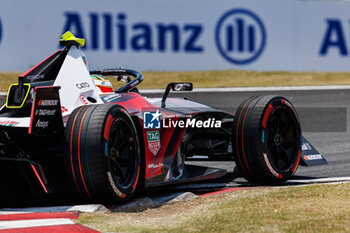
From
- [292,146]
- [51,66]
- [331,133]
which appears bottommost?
[331,133]

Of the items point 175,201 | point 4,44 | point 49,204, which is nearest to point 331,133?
point 175,201

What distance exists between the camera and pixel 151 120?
6.79 metres

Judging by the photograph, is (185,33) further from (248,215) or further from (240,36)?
(248,215)

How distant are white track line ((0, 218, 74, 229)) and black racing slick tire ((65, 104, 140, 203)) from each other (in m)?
0.42

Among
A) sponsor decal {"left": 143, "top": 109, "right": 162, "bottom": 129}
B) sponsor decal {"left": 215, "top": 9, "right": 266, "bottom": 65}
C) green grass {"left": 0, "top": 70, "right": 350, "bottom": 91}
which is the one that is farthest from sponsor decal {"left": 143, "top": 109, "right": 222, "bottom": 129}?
sponsor decal {"left": 215, "top": 9, "right": 266, "bottom": 65}

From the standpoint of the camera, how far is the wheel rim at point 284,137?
24.6 ft

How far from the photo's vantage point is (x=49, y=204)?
6.32 m

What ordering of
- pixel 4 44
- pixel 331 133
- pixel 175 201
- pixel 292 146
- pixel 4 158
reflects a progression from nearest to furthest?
pixel 4 158 < pixel 175 201 < pixel 292 146 < pixel 331 133 < pixel 4 44

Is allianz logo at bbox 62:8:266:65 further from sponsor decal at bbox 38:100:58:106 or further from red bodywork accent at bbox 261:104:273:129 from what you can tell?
sponsor decal at bbox 38:100:58:106

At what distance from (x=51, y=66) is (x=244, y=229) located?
8.77 ft

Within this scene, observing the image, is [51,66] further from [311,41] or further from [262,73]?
[311,41]

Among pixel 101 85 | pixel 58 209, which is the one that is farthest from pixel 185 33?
pixel 58 209

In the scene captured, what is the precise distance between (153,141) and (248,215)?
163 centimetres

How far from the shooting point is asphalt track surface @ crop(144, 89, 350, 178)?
29.5 feet
